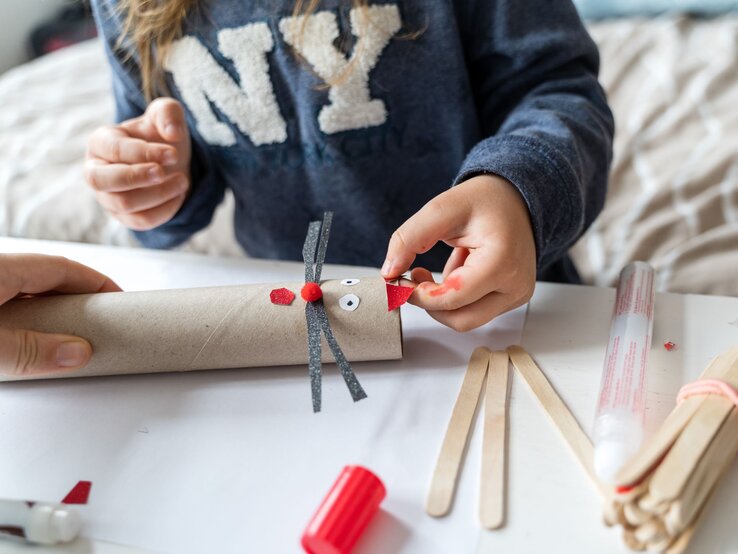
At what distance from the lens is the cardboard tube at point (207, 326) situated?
0.49m

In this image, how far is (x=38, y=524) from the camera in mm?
396

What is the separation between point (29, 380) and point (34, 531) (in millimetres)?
167

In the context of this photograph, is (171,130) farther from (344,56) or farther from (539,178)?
(539,178)

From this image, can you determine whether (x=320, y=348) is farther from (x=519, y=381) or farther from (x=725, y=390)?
(x=725, y=390)

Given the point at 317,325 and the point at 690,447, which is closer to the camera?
the point at 690,447

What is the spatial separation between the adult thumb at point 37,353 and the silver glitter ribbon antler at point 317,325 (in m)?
0.17

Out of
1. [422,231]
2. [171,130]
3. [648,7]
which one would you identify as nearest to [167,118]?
[171,130]

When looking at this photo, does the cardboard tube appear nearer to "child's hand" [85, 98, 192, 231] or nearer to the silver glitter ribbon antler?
the silver glitter ribbon antler

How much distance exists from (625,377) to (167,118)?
0.46m

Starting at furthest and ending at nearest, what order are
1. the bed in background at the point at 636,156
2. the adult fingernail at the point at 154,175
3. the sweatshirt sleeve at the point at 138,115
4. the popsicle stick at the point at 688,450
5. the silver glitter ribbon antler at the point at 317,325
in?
1. the bed in background at the point at 636,156
2. the sweatshirt sleeve at the point at 138,115
3. the adult fingernail at the point at 154,175
4. the silver glitter ribbon antler at the point at 317,325
5. the popsicle stick at the point at 688,450

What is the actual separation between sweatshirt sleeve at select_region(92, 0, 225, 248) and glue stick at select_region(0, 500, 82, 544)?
441 millimetres

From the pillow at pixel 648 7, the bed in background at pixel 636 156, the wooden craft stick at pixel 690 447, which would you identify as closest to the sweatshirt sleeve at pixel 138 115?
the bed in background at pixel 636 156

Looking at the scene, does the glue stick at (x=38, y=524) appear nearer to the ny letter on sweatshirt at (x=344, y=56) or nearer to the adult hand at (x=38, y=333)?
the adult hand at (x=38, y=333)

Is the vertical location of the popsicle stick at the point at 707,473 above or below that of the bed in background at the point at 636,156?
above
